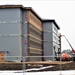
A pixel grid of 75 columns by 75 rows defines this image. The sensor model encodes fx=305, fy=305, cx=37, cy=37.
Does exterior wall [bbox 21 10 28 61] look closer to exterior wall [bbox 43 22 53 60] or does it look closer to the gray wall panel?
the gray wall panel

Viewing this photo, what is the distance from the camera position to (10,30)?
82.4 m

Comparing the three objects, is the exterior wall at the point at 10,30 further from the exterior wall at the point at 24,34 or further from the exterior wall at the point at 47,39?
the exterior wall at the point at 47,39

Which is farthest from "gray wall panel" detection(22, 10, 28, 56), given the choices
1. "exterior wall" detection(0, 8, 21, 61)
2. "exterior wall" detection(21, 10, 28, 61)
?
"exterior wall" detection(0, 8, 21, 61)

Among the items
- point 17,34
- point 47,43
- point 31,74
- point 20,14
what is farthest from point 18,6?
point 31,74

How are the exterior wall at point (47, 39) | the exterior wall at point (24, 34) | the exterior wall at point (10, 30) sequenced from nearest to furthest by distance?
the exterior wall at point (10, 30) < the exterior wall at point (24, 34) < the exterior wall at point (47, 39)

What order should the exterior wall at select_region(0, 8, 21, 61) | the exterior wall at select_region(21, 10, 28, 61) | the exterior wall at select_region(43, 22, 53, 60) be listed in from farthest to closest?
the exterior wall at select_region(43, 22, 53, 60)
the exterior wall at select_region(21, 10, 28, 61)
the exterior wall at select_region(0, 8, 21, 61)

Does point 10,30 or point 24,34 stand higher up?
point 10,30

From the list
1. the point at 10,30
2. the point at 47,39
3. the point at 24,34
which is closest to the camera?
the point at 10,30

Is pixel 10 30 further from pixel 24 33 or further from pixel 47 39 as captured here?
pixel 47 39

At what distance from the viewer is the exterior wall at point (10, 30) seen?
81.8 meters

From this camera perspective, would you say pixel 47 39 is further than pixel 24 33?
Yes

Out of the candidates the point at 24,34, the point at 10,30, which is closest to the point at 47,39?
the point at 24,34

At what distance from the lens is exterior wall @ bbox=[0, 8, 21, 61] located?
268 ft

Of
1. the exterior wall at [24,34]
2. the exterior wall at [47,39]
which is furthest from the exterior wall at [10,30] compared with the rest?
the exterior wall at [47,39]
